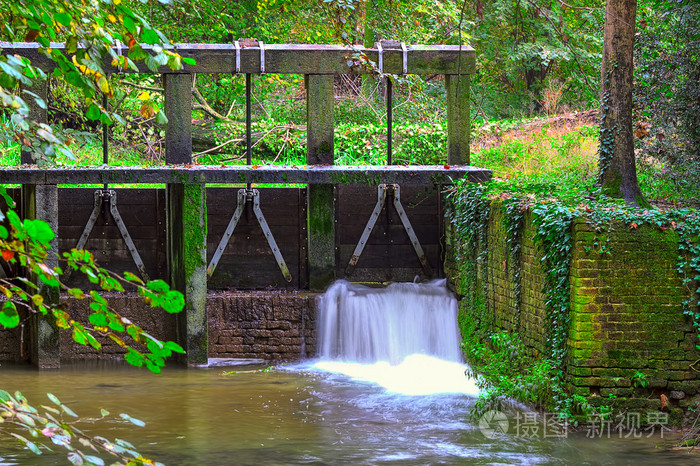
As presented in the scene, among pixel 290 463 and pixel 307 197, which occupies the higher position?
pixel 307 197

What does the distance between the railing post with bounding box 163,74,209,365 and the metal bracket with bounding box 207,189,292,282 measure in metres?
0.80

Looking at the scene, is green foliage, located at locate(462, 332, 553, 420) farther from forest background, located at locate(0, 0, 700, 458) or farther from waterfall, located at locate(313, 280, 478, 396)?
waterfall, located at locate(313, 280, 478, 396)

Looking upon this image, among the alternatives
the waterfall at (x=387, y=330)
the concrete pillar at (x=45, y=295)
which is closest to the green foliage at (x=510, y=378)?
the waterfall at (x=387, y=330)

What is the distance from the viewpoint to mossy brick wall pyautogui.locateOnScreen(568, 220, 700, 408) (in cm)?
706

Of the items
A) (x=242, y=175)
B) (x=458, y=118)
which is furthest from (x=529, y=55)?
(x=242, y=175)

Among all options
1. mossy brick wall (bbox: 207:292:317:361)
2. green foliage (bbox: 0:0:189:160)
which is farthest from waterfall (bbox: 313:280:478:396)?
green foliage (bbox: 0:0:189:160)

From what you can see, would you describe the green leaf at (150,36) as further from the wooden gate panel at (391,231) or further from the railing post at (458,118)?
the wooden gate panel at (391,231)

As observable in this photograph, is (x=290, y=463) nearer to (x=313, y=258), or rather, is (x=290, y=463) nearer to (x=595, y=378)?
(x=595, y=378)

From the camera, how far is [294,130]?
17031 mm

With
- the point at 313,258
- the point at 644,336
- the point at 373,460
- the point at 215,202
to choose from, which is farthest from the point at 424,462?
the point at 215,202

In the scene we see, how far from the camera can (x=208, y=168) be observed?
10250mm

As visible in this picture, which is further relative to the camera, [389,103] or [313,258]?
[313,258]

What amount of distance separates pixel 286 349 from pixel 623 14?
5.85 m

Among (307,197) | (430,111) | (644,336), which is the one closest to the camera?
(644,336)
